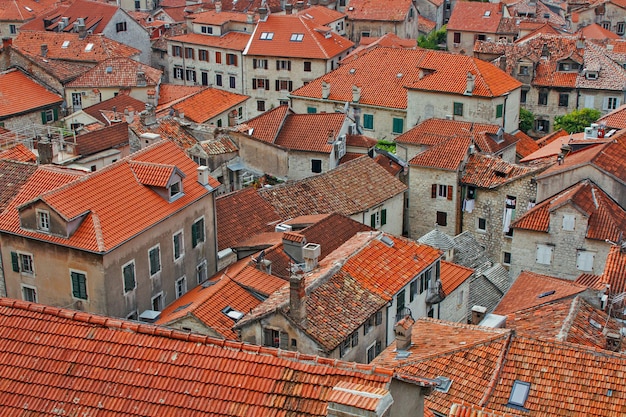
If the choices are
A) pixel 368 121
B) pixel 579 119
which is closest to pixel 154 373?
pixel 368 121

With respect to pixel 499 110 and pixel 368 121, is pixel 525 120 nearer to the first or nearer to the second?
pixel 499 110

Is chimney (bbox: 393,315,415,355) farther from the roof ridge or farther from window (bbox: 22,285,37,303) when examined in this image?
window (bbox: 22,285,37,303)

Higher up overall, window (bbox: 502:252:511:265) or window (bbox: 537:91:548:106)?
window (bbox: 537:91:548:106)

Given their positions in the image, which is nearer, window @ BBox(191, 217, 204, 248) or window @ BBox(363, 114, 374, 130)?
window @ BBox(191, 217, 204, 248)

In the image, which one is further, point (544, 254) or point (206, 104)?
point (206, 104)

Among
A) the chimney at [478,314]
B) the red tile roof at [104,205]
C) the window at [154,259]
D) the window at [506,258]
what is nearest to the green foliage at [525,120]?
the window at [506,258]

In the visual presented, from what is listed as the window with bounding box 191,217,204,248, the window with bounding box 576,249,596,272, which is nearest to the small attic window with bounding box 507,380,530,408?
the window with bounding box 191,217,204,248

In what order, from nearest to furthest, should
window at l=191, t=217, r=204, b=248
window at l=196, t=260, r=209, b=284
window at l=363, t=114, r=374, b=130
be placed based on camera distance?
window at l=191, t=217, r=204, b=248 → window at l=196, t=260, r=209, b=284 → window at l=363, t=114, r=374, b=130
